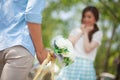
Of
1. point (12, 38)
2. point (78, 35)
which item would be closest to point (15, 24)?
point (12, 38)

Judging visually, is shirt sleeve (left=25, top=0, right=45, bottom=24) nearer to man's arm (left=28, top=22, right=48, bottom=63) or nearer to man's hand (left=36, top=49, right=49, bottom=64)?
man's arm (left=28, top=22, right=48, bottom=63)

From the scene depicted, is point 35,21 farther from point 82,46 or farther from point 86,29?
point 86,29

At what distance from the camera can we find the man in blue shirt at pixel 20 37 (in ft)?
10.8

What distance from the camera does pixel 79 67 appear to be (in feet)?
24.6

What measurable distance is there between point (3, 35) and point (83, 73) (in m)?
4.21

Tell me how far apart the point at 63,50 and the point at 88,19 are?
11.6 ft

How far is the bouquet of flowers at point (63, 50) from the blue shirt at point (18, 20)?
1.37ft

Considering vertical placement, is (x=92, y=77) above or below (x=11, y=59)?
below

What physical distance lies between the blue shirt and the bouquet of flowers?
1.37 feet

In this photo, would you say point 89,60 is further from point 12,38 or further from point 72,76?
point 12,38

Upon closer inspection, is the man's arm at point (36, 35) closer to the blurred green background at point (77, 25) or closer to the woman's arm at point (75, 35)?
the woman's arm at point (75, 35)

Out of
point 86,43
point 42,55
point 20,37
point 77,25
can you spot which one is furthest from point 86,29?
point 77,25

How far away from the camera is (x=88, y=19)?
23.8 feet

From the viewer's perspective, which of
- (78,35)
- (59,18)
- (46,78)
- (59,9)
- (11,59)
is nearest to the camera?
(11,59)
